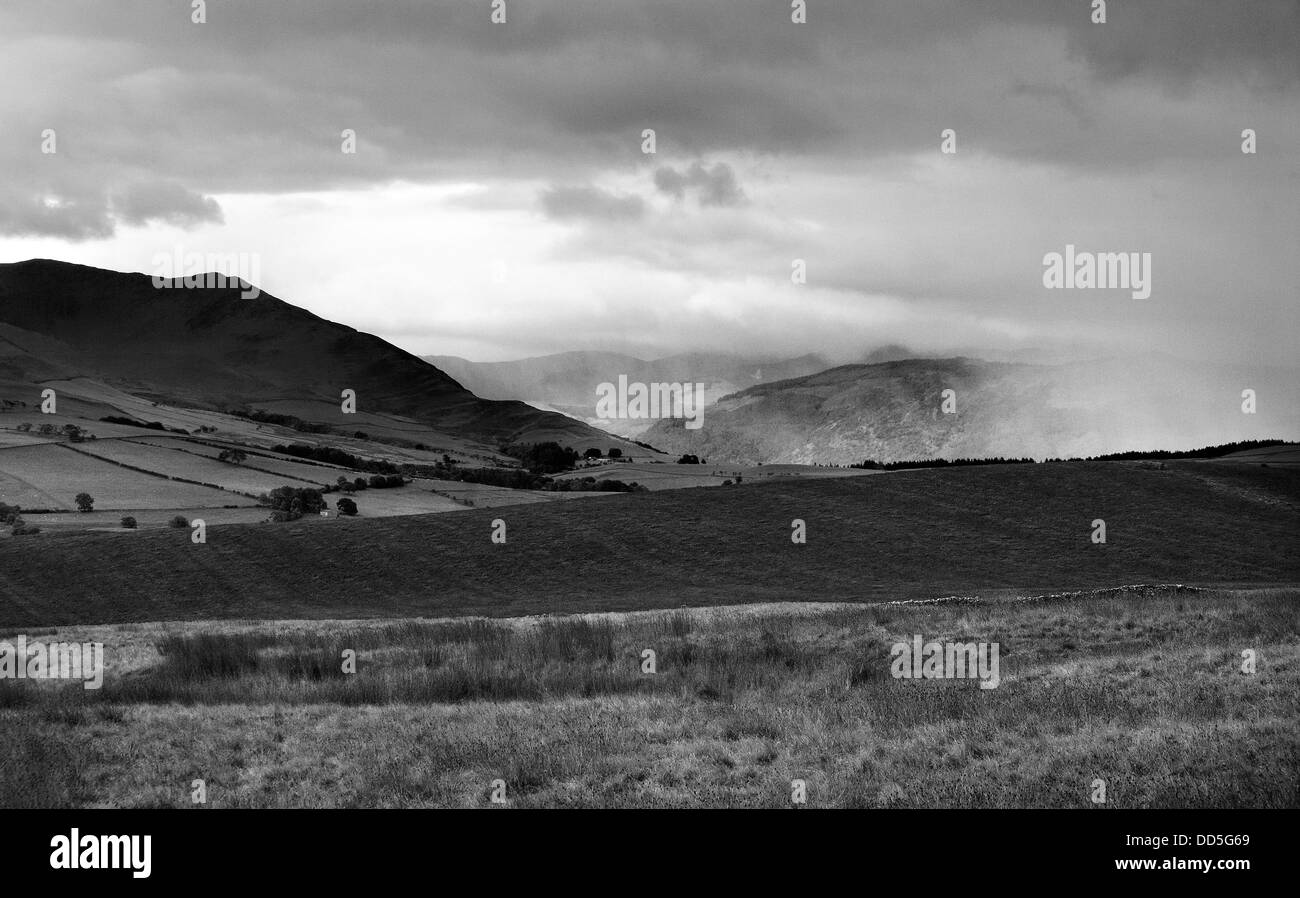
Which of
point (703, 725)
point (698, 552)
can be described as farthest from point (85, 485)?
point (703, 725)

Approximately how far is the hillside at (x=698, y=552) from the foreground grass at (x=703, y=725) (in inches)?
830

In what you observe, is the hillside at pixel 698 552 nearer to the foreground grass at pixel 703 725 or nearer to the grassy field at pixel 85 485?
the foreground grass at pixel 703 725

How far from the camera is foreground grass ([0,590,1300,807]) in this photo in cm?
1460

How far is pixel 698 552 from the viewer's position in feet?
212

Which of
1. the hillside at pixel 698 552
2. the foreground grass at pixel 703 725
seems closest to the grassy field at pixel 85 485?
the hillside at pixel 698 552

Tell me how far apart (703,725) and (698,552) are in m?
46.4

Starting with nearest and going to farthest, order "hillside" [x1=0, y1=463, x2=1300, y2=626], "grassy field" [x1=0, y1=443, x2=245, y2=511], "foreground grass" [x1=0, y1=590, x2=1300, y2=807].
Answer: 1. "foreground grass" [x1=0, y1=590, x2=1300, y2=807]
2. "hillside" [x1=0, y1=463, x2=1300, y2=626]
3. "grassy field" [x1=0, y1=443, x2=245, y2=511]

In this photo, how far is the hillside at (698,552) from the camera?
55.4m

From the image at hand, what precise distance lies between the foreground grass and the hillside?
830 inches

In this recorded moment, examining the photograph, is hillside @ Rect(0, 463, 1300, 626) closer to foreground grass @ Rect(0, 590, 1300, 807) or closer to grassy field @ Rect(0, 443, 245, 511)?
foreground grass @ Rect(0, 590, 1300, 807)

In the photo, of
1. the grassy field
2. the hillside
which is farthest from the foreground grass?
the grassy field

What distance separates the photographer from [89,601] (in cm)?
5553

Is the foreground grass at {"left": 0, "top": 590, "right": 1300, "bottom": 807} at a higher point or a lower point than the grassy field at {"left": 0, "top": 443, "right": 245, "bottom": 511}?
lower
